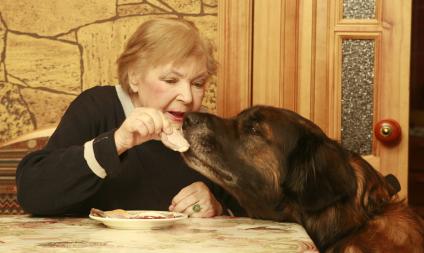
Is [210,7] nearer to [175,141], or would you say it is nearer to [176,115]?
[176,115]

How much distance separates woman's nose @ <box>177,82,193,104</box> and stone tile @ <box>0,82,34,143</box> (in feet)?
4.48

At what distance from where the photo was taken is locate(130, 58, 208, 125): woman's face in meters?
2.21

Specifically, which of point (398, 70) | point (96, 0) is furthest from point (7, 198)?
point (398, 70)

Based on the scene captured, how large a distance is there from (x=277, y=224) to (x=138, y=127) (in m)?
0.43

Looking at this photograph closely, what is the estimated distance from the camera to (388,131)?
3.05m

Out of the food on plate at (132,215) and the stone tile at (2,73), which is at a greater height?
the stone tile at (2,73)

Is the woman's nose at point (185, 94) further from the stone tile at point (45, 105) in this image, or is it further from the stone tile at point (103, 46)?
the stone tile at point (45, 105)

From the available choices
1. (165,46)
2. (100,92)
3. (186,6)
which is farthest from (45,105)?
(165,46)

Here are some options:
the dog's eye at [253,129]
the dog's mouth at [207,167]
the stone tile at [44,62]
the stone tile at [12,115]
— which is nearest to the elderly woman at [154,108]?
the dog's mouth at [207,167]

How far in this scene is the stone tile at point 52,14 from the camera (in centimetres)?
332

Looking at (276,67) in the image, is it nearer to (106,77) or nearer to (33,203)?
(106,77)

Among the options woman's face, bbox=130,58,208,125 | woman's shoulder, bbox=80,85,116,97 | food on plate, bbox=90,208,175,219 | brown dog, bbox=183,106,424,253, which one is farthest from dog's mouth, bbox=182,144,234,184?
woman's shoulder, bbox=80,85,116,97

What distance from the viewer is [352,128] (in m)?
3.13

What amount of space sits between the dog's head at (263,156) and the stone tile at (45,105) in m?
1.56
